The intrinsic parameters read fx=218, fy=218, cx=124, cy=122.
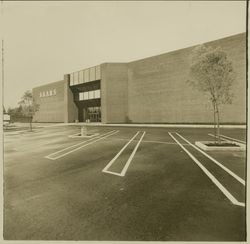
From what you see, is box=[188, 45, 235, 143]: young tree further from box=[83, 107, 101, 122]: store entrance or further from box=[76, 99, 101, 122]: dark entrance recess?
box=[83, 107, 101, 122]: store entrance

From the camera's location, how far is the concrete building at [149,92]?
2969 centimetres

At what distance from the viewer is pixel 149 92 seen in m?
40.1

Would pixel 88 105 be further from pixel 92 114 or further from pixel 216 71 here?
pixel 216 71

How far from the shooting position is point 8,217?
4.11 metres

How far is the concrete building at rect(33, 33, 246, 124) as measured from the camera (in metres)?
29.7

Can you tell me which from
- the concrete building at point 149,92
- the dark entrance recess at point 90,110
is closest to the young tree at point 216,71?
the concrete building at point 149,92

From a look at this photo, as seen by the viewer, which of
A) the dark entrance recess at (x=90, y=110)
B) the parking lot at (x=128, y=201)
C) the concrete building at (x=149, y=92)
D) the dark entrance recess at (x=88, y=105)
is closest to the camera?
the parking lot at (x=128, y=201)

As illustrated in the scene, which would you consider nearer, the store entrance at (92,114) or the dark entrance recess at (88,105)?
the dark entrance recess at (88,105)

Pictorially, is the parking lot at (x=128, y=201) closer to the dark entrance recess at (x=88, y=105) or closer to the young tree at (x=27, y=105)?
the young tree at (x=27, y=105)

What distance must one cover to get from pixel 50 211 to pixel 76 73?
166ft

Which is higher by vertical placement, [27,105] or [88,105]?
[88,105]

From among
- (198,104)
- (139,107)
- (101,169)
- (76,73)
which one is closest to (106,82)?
(139,107)

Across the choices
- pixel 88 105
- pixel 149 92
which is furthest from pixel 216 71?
pixel 88 105

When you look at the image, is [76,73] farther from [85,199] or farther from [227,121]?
[85,199]
